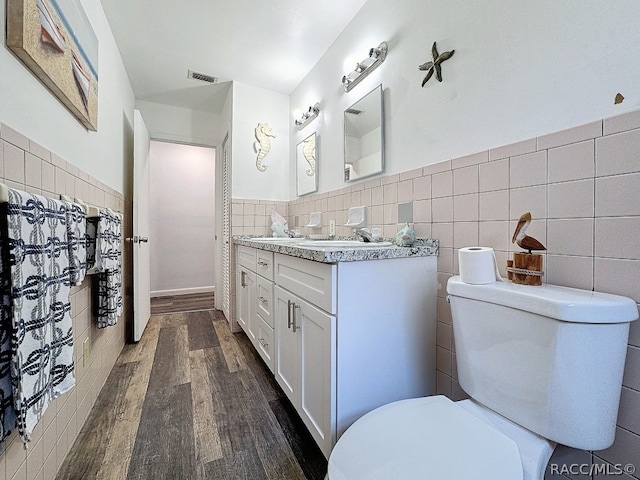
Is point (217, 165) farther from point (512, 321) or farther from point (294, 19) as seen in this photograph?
point (512, 321)

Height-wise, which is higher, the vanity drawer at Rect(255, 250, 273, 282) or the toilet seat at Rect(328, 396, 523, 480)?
the vanity drawer at Rect(255, 250, 273, 282)

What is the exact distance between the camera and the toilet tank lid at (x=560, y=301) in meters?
0.67

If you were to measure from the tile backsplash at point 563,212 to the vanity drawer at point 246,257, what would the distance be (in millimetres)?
1122

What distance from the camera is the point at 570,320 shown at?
672 mm

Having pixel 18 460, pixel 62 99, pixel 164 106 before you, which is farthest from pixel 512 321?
pixel 164 106

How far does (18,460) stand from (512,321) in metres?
1.49

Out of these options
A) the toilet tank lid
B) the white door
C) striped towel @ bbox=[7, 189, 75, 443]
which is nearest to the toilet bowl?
the toilet tank lid

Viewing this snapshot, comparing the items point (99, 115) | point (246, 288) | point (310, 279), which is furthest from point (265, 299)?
point (99, 115)

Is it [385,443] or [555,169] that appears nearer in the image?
[385,443]

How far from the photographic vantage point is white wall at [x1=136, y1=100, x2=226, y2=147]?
3.06m

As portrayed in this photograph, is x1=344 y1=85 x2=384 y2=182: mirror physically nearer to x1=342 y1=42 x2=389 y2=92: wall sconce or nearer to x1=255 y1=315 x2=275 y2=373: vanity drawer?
x1=342 y1=42 x2=389 y2=92: wall sconce

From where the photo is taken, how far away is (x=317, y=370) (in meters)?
1.09

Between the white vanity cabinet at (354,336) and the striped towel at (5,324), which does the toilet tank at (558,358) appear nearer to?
the white vanity cabinet at (354,336)

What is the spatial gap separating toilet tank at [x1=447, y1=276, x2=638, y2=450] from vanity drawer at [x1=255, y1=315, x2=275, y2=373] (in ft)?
3.50
